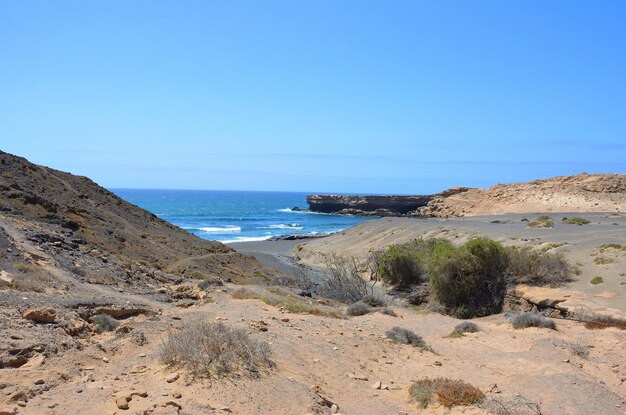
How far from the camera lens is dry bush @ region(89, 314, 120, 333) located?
34.9 ft

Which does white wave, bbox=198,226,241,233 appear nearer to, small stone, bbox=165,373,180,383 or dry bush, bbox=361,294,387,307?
dry bush, bbox=361,294,387,307

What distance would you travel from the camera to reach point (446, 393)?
8547 millimetres

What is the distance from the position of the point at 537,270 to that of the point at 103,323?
19.9 meters

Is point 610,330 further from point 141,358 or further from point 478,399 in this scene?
point 141,358

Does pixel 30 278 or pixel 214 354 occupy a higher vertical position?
pixel 214 354

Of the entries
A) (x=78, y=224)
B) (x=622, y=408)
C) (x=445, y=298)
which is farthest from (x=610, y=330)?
(x=78, y=224)

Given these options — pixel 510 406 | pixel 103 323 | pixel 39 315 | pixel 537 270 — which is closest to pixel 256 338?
pixel 103 323

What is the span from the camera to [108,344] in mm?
9578

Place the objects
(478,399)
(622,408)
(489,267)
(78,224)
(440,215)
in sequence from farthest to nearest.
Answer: (440,215)
(78,224)
(489,267)
(622,408)
(478,399)

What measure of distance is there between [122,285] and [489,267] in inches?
578

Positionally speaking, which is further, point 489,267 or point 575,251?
point 575,251

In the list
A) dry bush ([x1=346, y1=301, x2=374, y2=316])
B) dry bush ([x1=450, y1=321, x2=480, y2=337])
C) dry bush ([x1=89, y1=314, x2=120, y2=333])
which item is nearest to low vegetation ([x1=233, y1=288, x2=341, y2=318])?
dry bush ([x1=346, y1=301, x2=374, y2=316])

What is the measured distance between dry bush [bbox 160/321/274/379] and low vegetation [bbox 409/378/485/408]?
2.46 metres

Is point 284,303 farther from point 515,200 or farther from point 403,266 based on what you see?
point 515,200
